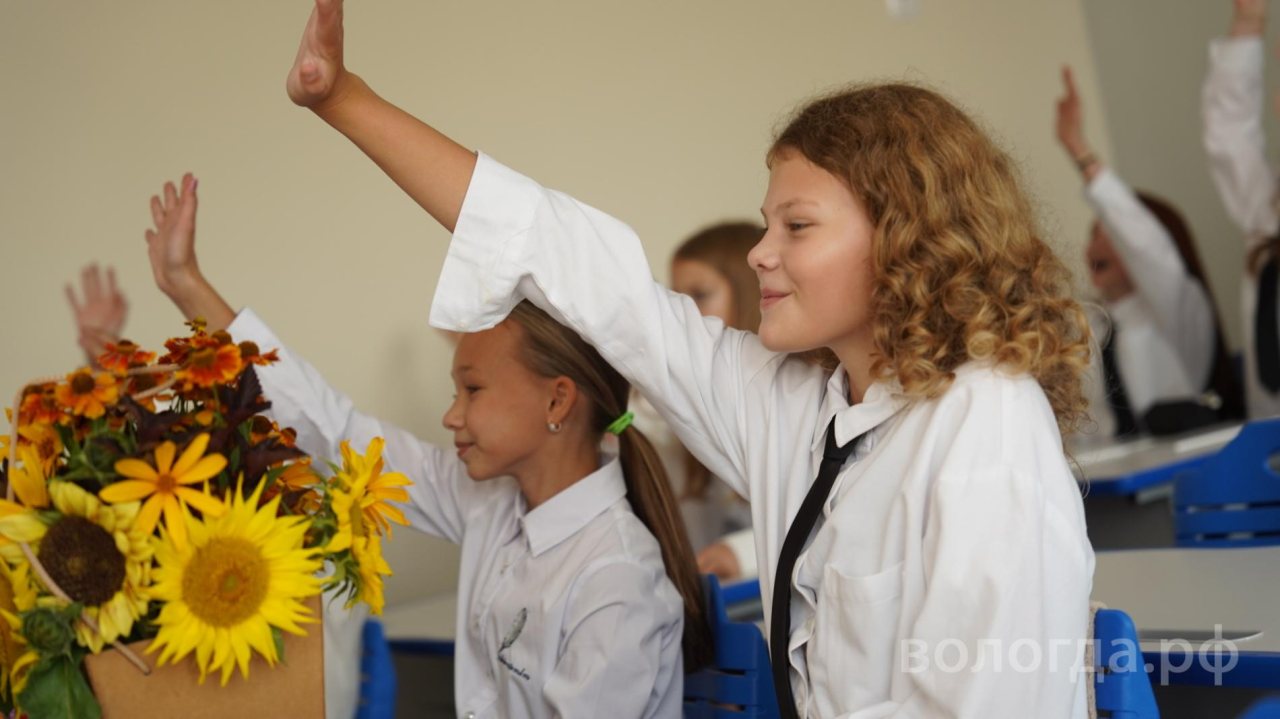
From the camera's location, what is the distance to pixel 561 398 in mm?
1853

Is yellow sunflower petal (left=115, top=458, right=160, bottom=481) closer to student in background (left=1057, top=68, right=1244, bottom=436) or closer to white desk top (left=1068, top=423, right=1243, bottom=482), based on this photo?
white desk top (left=1068, top=423, right=1243, bottom=482)

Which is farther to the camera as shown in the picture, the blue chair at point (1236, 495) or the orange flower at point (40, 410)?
the blue chair at point (1236, 495)

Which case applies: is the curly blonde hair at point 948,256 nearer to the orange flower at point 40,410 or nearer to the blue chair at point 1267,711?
the blue chair at point 1267,711

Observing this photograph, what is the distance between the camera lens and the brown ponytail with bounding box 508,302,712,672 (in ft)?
5.84

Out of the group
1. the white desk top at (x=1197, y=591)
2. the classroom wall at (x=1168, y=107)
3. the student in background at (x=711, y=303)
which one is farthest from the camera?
the classroom wall at (x=1168, y=107)

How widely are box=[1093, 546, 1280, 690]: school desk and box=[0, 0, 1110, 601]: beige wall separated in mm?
501

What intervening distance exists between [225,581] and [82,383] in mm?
202

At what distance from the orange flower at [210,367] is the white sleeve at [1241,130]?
324 cm

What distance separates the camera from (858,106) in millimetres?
1405

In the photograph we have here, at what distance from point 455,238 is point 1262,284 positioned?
287 cm

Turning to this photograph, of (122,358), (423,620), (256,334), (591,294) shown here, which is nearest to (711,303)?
(423,620)

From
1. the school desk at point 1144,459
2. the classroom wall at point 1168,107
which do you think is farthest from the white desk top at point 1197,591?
the classroom wall at point 1168,107

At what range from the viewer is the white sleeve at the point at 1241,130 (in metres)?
3.53

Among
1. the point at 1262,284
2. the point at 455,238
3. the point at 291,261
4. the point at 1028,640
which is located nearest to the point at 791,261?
the point at 455,238
